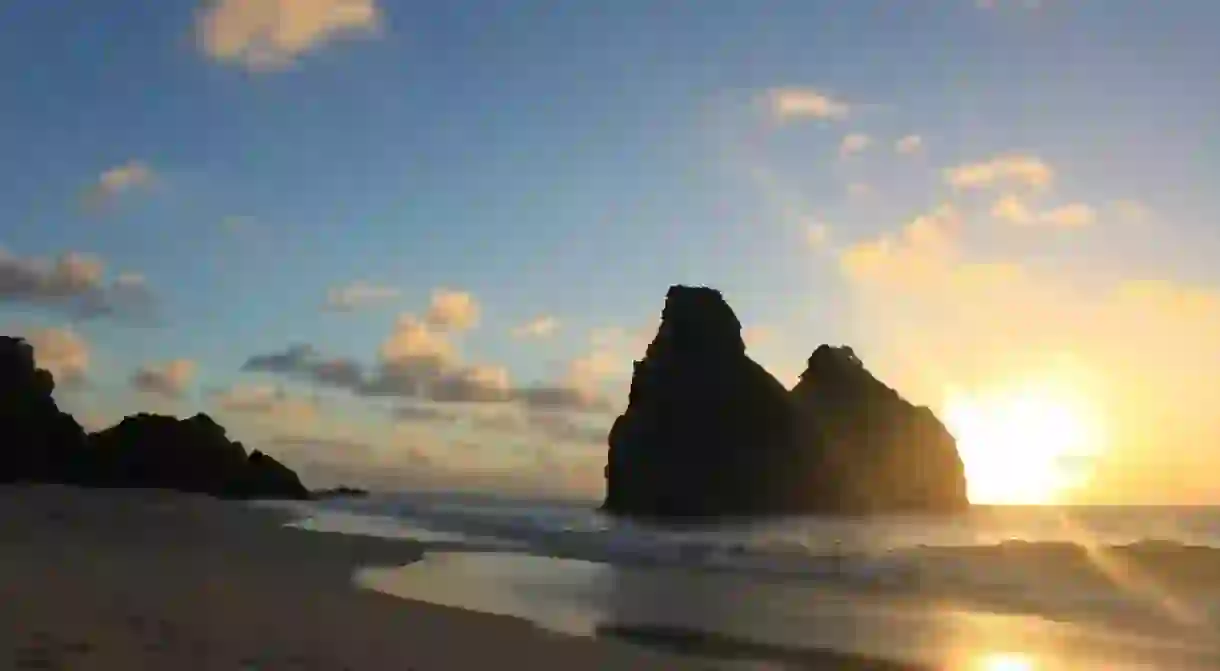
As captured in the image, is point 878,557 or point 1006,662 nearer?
point 1006,662

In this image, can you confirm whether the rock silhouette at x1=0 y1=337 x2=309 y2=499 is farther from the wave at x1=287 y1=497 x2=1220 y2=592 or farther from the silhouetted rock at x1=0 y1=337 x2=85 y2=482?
the wave at x1=287 y1=497 x2=1220 y2=592

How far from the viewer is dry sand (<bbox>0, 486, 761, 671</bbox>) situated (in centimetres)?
1198

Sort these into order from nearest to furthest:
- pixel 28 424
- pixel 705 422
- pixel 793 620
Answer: pixel 793 620 < pixel 28 424 < pixel 705 422

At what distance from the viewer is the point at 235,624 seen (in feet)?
48.7

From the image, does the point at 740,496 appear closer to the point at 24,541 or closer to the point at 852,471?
the point at 852,471

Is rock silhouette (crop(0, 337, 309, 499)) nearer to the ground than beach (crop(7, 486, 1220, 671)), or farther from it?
farther from it

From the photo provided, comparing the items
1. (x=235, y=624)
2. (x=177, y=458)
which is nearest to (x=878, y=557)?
(x=235, y=624)

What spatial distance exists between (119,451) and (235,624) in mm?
101447

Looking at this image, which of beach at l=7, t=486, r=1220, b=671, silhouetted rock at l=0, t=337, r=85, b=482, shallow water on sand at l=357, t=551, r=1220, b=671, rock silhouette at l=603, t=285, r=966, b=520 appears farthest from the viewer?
rock silhouette at l=603, t=285, r=966, b=520

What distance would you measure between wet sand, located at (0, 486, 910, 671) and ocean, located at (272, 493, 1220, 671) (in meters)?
1.61

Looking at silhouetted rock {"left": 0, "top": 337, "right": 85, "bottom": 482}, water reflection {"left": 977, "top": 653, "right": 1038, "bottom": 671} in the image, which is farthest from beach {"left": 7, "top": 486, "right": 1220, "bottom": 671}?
silhouetted rock {"left": 0, "top": 337, "right": 85, "bottom": 482}

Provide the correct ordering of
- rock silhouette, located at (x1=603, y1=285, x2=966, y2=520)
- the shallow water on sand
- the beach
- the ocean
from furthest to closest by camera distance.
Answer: rock silhouette, located at (x1=603, y1=285, x2=966, y2=520) → the ocean → the shallow water on sand → the beach

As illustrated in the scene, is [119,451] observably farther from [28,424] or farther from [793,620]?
[793,620]

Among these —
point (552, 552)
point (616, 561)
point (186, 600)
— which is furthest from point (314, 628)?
point (552, 552)
